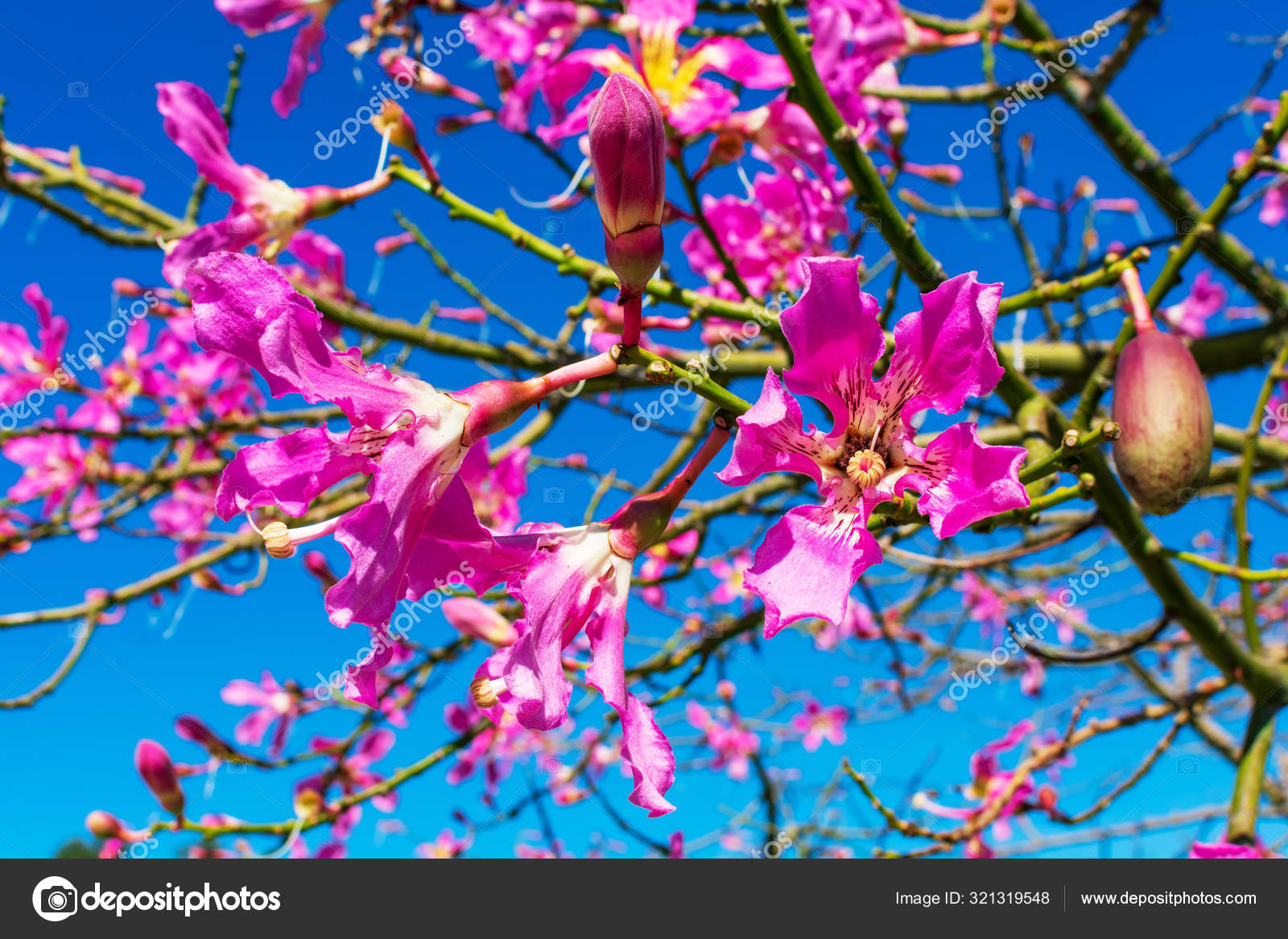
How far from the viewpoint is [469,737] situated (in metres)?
1.83

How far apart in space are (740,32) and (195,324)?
1.83 meters

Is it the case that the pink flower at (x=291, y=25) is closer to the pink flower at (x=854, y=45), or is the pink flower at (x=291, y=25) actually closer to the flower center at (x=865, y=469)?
the pink flower at (x=854, y=45)

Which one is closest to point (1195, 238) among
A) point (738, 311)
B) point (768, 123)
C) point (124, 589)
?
point (738, 311)

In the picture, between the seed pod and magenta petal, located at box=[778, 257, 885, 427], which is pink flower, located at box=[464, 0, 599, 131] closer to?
magenta petal, located at box=[778, 257, 885, 427]

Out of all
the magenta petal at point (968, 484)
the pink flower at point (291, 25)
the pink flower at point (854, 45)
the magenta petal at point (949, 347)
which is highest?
the pink flower at point (291, 25)

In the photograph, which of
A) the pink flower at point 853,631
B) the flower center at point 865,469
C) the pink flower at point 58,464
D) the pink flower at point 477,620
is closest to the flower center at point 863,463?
the flower center at point 865,469

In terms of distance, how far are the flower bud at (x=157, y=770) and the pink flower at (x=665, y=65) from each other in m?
1.45

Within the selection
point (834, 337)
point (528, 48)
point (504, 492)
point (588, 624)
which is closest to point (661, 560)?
point (504, 492)

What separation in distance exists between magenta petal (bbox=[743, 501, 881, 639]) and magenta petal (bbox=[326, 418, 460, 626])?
0.32m

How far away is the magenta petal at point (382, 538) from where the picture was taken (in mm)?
770

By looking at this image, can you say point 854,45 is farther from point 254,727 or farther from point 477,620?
point 254,727

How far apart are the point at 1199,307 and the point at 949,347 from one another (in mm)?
3359

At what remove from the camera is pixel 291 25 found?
187 centimetres
